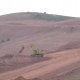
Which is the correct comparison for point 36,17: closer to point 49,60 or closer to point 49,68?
point 49,60

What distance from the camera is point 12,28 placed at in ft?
226

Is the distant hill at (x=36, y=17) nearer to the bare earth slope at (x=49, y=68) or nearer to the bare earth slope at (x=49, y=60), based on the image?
the bare earth slope at (x=49, y=60)

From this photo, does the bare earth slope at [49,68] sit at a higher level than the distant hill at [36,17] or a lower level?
higher

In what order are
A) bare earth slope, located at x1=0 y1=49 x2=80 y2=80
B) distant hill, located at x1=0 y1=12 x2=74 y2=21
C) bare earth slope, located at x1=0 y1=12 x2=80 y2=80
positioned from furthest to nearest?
distant hill, located at x1=0 y1=12 x2=74 y2=21, bare earth slope, located at x1=0 y1=12 x2=80 y2=80, bare earth slope, located at x1=0 y1=49 x2=80 y2=80

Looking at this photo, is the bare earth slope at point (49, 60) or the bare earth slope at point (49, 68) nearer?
the bare earth slope at point (49, 68)

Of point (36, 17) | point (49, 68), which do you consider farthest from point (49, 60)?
point (36, 17)

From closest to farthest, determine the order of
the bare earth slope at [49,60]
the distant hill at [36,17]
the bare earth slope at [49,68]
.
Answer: the bare earth slope at [49,68] → the bare earth slope at [49,60] → the distant hill at [36,17]

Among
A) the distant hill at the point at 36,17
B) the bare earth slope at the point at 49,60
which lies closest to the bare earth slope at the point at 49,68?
the bare earth slope at the point at 49,60

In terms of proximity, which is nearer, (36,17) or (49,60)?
(49,60)

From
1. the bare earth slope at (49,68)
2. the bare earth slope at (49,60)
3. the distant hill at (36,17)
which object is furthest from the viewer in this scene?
the distant hill at (36,17)

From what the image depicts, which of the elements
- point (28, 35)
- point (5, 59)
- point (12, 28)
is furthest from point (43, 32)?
point (5, 59)

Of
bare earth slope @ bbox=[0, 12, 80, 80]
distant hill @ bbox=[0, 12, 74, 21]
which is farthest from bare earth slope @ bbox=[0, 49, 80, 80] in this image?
distant hill @ bbox=[0, 12, 74, 21]

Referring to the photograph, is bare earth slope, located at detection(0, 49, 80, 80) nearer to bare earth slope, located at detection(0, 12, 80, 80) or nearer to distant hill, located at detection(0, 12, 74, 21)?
bare earth slope, located at detection(0, 12, 80, 80)

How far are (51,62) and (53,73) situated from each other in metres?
4.51
